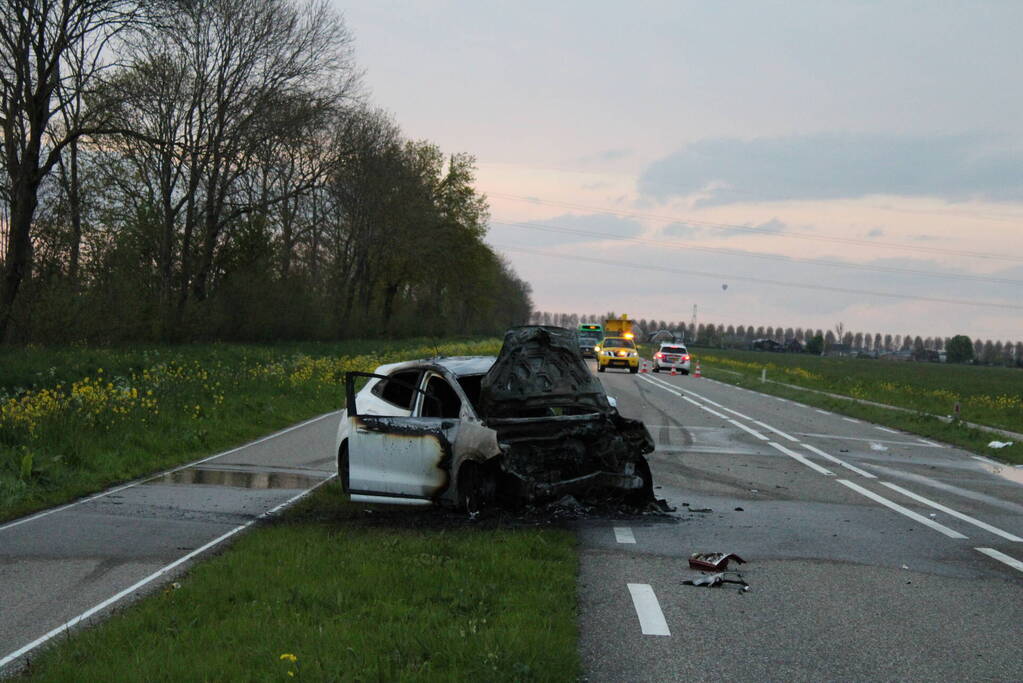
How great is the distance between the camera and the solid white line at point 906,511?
10.2 m

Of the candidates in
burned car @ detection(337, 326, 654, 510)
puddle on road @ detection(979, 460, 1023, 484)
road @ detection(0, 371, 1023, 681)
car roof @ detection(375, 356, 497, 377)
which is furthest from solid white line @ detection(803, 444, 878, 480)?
car roof @ detection(375, 356, 497, 377)

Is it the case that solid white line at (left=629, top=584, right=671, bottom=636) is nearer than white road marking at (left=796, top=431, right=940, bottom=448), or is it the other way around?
solid white line at (left=629, top=584, right=671, bottom=636)

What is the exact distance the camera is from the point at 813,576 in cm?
797

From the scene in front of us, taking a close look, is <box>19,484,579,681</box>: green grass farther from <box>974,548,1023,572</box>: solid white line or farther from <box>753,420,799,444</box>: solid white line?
<box>753,420,799,444</box>: solid white line

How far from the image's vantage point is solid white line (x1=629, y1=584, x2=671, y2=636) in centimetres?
625

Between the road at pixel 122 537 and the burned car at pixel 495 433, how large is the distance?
1450 millimetres

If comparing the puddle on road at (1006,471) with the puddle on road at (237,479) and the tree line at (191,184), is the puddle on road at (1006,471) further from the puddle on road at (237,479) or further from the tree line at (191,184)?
the tree line at (191,184)

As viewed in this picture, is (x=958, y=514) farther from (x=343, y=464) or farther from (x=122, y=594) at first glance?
(x=122, y=594)

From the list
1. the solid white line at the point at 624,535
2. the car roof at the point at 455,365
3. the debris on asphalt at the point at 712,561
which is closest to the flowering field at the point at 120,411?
the car roof at the point at 455,365

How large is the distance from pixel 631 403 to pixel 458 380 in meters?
18.2

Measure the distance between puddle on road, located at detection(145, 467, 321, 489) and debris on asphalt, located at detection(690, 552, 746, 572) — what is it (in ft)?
18.1

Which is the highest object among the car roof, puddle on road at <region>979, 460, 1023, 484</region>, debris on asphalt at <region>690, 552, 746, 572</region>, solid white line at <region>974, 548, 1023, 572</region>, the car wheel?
the car roof

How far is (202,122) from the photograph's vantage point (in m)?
37.5

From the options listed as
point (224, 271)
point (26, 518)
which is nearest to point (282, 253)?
point (224, 271)
